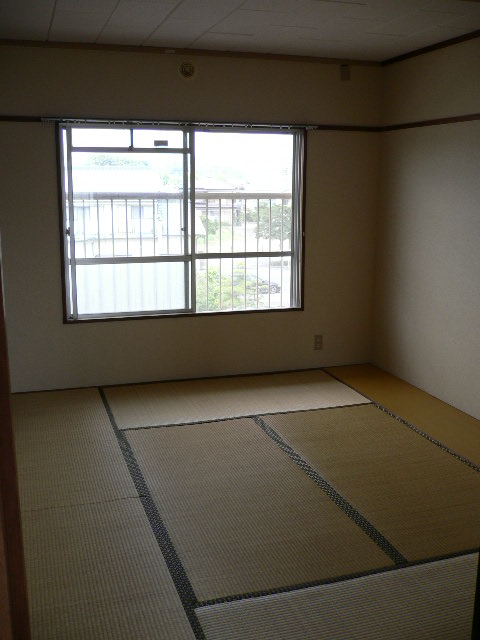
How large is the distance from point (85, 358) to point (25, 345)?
44cm

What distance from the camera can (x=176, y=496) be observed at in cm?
340

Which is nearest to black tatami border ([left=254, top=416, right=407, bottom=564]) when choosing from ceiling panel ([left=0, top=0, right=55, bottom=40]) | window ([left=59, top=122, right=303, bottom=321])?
window ([left=59, top=122, right=303, bottom=321])

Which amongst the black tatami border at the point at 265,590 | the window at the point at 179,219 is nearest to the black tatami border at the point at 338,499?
the black tatami border at the point at 265,590

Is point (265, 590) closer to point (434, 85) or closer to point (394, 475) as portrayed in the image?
point (394, 475)

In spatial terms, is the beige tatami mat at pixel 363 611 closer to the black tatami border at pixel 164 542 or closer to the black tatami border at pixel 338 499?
the black tatami border at pixel 164 542

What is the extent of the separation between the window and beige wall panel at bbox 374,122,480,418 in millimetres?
745

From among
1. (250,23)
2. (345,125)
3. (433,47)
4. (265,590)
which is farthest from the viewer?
(345,125)

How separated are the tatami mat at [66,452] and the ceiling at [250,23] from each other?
95.9 inches

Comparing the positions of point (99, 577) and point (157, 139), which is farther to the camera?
point (157, 139)

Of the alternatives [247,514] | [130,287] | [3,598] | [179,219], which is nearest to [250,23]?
[179,219]

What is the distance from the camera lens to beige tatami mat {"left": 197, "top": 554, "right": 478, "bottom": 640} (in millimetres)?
2387

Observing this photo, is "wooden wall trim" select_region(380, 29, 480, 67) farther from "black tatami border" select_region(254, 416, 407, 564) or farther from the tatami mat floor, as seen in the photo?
"black tatami border" select_region(254, 416, 407, 564)

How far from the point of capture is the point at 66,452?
12.8ft

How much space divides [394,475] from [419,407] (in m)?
1.18
